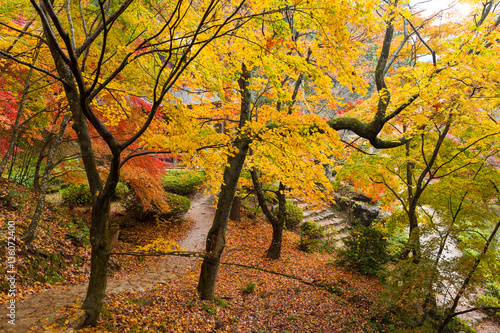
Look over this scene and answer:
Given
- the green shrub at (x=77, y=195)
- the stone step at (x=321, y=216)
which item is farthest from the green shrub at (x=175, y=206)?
the stone step at (x=321, y=216)

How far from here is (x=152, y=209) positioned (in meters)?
8.70

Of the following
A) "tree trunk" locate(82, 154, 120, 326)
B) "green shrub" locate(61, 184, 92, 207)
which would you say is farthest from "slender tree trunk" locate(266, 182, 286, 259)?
"green shrub" locate(61, 184, 92, 207)

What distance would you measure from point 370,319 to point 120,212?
8769mm

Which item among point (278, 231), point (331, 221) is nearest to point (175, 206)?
point (278, 231)

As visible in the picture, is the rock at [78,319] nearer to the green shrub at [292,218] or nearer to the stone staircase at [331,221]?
the green shrub at [292,218]

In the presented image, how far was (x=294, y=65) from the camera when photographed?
3391mm

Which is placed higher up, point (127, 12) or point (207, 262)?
point (127, 12)

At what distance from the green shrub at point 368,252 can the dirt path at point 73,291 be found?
5.18 meters

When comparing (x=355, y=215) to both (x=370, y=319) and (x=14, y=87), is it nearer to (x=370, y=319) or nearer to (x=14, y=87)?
(x=370, y=319)

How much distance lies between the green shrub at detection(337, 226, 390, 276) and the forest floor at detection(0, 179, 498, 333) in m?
0.33

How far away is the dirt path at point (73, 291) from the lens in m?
2.90

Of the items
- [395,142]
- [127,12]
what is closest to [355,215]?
[395,142]

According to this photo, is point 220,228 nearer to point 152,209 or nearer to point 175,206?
point 152,209

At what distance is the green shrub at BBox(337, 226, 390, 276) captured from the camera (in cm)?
800
